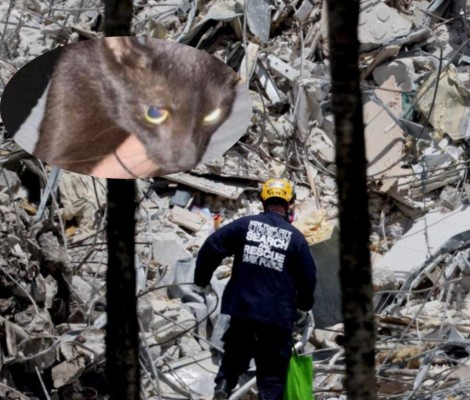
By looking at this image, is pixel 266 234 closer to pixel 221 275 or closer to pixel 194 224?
pixel 221 275

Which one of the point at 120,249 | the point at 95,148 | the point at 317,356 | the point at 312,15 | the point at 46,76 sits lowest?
the point at 317,356

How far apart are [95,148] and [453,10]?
709cm

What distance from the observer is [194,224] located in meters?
10.7

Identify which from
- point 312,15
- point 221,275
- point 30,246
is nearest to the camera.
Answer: point 30,246

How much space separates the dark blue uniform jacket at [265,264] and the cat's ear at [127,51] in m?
1.59

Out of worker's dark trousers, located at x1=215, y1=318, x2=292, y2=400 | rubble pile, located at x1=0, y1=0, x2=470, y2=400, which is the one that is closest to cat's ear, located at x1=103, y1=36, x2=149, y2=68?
rubble pile, located at x1=0, y1=0, x2=470, y2=400

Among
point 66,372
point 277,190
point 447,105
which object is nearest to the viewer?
point 277,190

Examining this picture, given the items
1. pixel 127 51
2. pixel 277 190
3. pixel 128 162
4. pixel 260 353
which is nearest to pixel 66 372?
pixel 260 353

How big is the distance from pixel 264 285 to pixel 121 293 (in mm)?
2554

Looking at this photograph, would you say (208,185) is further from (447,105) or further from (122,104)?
(122,104)

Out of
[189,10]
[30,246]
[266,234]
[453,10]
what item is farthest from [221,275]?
[453,10]

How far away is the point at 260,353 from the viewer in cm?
770

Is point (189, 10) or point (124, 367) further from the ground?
point (189, 10)

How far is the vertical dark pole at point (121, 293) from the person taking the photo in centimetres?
507
